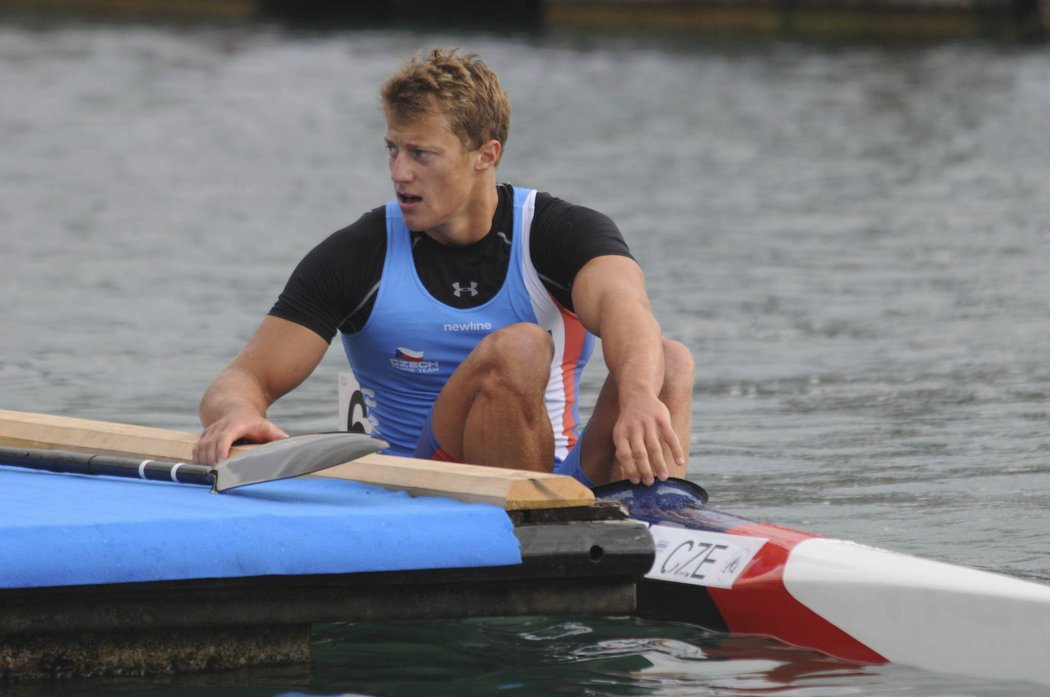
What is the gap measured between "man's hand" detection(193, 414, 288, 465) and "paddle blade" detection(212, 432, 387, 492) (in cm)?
27

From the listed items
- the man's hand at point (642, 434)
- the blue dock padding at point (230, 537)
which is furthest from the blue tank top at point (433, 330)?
the blue dock padding at point (230, 537)

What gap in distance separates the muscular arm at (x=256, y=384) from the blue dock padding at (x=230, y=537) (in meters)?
0.42

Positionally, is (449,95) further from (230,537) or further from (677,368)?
(230,537)

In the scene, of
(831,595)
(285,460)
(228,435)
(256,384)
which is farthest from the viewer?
(256,384)

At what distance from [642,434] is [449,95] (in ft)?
3.51

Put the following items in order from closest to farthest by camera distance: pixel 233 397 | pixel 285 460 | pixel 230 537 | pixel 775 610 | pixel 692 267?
pixel 230 537
pixel 285 460
pixel 775 610
pixel 233 397
pixel 692 267

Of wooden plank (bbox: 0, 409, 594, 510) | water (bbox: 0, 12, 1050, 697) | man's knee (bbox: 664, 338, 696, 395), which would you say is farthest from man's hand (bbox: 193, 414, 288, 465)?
man's knee (bbox: 664, 338, 696, 395)

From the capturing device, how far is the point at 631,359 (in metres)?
4.71

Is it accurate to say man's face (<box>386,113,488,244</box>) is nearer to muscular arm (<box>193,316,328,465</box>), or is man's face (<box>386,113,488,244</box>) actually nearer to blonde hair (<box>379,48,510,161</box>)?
blonde hair (<box>379,48,510,161</box>)

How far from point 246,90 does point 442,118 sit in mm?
23753

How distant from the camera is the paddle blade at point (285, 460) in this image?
439 cm

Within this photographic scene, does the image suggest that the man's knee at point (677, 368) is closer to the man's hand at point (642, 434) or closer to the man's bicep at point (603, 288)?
the man's bicep at point (603, 288)

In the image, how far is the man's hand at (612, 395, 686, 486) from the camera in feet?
15.0

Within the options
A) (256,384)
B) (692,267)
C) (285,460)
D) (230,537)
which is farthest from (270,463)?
(692,267)
